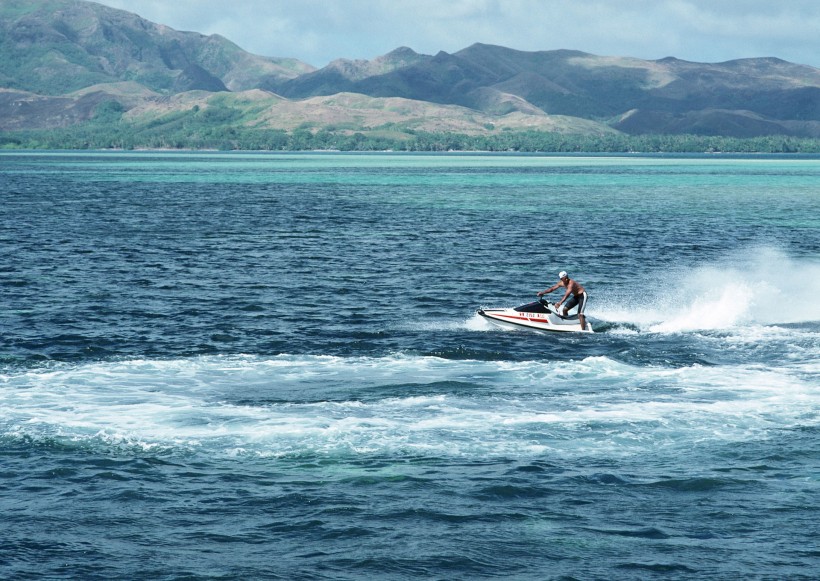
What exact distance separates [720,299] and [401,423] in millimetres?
28487

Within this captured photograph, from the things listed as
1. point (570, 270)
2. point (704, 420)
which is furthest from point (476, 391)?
point (570, 270)

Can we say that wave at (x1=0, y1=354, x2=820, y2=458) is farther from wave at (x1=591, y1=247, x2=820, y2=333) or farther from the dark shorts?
wave at (x1=591, y1=247, x2=820, y2=333)

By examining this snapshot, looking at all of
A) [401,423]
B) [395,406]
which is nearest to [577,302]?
[395,406]

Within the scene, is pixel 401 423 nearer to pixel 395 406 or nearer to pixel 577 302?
pixel 395 406

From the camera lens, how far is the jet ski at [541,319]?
4566 centimetres

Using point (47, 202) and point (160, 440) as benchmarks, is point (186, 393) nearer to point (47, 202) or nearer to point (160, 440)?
point (160, 440)

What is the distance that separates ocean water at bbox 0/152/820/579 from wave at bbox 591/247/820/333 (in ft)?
0.90

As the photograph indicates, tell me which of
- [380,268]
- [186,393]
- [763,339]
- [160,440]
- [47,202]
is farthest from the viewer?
[47,202]

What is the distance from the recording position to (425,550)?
22.2 meters

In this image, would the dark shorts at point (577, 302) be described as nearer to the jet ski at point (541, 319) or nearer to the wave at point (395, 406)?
the jet ski at point (541, 319)

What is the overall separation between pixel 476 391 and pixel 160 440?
11.0 m

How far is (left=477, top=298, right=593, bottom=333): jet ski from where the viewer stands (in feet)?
150

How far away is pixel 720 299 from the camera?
2127 inches

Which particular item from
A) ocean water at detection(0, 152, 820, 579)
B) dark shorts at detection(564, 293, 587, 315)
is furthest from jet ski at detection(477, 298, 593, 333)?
ocean water at detection(0, 152, 820, 579)
